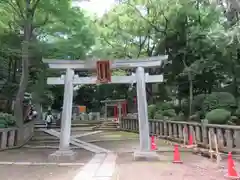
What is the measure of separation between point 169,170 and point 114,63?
4.77 meters

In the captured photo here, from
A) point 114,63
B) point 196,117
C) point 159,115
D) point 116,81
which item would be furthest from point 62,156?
point 159,115

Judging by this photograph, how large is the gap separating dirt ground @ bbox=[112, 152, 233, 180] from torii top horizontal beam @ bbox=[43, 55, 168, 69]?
11.5 ft

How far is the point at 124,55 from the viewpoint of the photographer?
74.0ft

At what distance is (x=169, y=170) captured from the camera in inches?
288

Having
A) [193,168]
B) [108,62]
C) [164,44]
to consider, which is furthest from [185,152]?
[164,44]

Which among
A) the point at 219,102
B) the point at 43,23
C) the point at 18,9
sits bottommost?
the point at 219,102

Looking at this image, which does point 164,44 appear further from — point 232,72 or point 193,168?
point 193,168

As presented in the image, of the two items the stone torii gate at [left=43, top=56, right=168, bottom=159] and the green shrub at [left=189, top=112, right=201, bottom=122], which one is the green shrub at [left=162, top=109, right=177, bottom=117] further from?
the stone torii gate at [left=43, top=56, right=168, bottom=159]

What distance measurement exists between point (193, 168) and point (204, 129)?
162 inches

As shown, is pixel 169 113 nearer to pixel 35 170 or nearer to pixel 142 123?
pixel 142 123

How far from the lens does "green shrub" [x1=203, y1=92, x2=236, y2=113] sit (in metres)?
13.6

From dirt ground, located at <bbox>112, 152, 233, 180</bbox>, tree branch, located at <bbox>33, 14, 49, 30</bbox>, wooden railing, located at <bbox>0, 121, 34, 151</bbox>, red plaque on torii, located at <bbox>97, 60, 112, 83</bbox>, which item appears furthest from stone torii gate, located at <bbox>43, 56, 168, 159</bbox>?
tree branch, located at <bbox>33, 14, 49, 30</bbox>

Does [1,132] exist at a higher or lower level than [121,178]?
higher

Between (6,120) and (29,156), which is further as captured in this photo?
(6,120)
